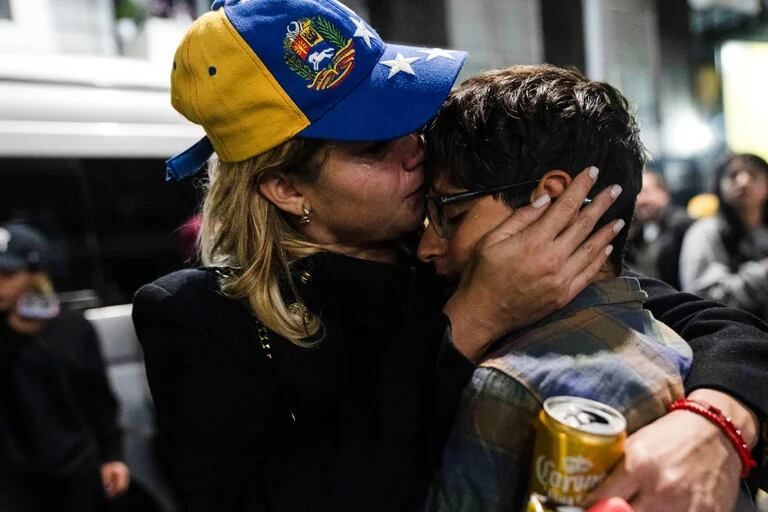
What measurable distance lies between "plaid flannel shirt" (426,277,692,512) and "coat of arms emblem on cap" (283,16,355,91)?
2.05 feet

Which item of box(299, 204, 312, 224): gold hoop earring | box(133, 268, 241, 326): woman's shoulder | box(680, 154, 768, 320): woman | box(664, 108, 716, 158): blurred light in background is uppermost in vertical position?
box(299, 204, 312, 224): gold hoop earring

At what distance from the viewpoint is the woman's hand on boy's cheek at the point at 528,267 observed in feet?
3.64

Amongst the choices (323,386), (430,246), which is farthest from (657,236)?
(323,386)

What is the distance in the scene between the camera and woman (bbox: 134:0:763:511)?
1065 millimetres

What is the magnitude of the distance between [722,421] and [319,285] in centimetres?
76

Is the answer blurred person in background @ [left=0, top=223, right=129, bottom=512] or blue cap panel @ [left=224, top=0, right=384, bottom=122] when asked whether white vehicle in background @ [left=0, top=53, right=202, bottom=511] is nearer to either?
blurred person in background @ [left=0, top=223, right=129, bottom=512]

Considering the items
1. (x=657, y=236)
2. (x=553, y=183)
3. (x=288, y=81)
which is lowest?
(x=657, y=236)

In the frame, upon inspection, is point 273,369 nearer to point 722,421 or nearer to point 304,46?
point 304,46

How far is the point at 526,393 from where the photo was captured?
3.19ft

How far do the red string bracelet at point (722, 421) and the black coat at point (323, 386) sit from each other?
0.21ft

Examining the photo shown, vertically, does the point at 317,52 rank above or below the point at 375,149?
above

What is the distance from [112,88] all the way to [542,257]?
3.53m

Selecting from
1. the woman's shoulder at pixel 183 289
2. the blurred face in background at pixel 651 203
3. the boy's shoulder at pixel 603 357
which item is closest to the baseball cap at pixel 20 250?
the woman's shoulder at pixel 183 289

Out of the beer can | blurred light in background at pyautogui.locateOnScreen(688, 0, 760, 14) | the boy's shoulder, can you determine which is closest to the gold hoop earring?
the boy's shoulder
